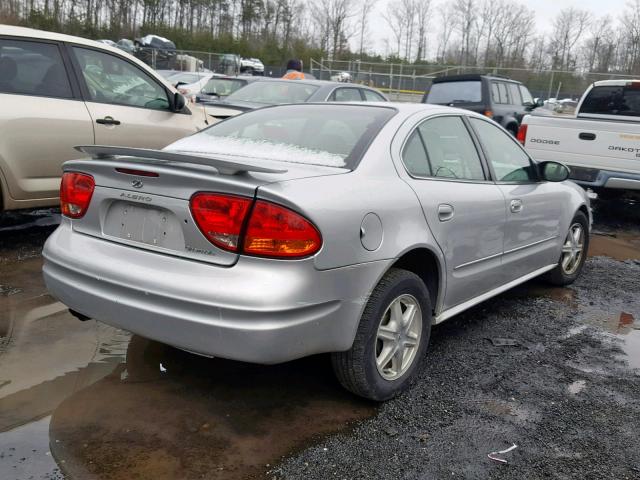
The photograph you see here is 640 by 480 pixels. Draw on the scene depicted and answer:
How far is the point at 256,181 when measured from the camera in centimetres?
258

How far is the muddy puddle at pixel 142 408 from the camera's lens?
2511 mm

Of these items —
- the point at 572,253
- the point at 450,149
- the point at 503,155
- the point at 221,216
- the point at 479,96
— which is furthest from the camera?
the point at 479,96

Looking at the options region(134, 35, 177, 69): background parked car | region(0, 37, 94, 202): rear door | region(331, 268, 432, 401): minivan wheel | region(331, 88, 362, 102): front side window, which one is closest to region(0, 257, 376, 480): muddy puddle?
region(331, 268, 432, 401): minivan wheel

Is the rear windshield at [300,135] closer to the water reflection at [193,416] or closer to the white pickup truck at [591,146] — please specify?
the water reflection at [193,416]

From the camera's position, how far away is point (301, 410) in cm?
301

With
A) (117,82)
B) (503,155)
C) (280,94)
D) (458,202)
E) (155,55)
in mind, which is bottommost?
(458,202)

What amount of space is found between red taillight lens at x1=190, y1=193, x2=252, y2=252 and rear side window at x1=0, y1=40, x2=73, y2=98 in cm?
334

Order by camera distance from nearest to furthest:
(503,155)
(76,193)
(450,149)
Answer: (76,193), (450,149), (503,155)

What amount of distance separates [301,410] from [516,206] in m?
2.06

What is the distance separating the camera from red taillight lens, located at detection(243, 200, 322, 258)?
8.27ft

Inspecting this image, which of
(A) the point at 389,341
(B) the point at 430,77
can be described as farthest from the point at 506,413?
(B) the point at 430,77

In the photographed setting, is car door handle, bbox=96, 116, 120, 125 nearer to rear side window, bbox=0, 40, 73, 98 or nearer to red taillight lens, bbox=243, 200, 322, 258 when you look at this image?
rear side window, bbox=0, 40, 73, 98

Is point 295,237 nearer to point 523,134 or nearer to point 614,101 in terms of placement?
point 523,134

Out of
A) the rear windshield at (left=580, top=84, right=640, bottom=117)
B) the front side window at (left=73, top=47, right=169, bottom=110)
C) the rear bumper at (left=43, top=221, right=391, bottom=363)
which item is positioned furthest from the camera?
the rear windshield at (left=580, top=84, right=640, bottom=117)
